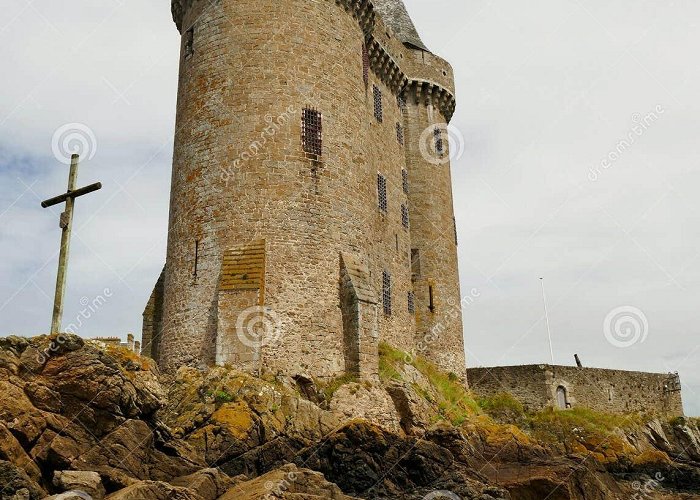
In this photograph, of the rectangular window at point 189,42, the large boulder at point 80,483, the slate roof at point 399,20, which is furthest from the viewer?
the slate roof at point 399,20

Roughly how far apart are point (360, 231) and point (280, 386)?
19.8 ft

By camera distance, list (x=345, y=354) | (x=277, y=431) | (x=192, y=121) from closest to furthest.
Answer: (x=277, y=431) → (x=345, y=354) → (x=192, y=121)

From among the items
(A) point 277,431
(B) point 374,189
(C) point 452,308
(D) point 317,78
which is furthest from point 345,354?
(C) point 452,308

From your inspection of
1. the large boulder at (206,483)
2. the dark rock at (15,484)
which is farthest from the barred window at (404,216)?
the dark rock at (15,484)

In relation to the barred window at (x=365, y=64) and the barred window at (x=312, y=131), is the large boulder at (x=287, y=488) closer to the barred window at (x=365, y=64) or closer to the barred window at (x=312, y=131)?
the barred window at (x=312, y=131)

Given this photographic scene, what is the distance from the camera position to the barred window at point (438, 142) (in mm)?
32625

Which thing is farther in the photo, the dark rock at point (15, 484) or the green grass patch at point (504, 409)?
the green grass patch at point (504, 409)

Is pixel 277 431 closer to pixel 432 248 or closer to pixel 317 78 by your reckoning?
pixel 317 78

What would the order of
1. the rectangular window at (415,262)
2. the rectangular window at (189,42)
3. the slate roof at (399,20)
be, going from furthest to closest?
the slate roof at (399,20) → the rectangular window at (415,262) → the rectangular window at (189,42)

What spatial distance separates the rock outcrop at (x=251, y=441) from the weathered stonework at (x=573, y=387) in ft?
19.9

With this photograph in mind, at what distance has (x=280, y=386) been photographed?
18.0m

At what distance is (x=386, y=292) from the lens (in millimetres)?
25625

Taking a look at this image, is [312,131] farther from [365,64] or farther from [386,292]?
[386,292]

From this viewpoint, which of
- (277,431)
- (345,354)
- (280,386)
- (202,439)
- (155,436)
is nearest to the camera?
(155,436)
